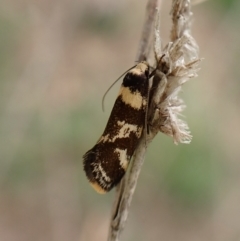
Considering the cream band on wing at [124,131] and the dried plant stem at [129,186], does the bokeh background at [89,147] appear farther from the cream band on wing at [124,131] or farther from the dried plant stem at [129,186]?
the dried plant stem at [129,186]

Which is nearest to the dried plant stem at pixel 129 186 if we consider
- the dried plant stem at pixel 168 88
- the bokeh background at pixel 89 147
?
the dried plant stem at pixel 168 88

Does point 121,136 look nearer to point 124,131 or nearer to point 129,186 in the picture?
point 124,131

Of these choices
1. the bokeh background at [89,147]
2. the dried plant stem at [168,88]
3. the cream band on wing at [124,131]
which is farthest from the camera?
the bokeh background at [89,147]

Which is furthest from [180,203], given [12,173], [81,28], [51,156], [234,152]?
[81,28]

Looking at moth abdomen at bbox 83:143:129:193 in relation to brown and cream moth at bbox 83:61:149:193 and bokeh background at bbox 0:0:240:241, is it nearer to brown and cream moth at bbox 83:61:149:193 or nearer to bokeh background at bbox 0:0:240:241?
brown and cream moth at bbox 83:61:149:193

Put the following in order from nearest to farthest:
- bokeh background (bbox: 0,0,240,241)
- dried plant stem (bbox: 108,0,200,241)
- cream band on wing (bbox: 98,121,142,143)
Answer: dried plant stem (bbox: 108,0,200,241) → cream band on wing (bbox: 98,121,142,143) → bokeh background (bbox: 0,0,240,241)

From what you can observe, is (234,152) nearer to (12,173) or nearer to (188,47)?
(12,173)

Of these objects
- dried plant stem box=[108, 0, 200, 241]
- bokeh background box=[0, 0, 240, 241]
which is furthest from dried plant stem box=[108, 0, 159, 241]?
bokeh background box=[0, 0, 240, 241]
